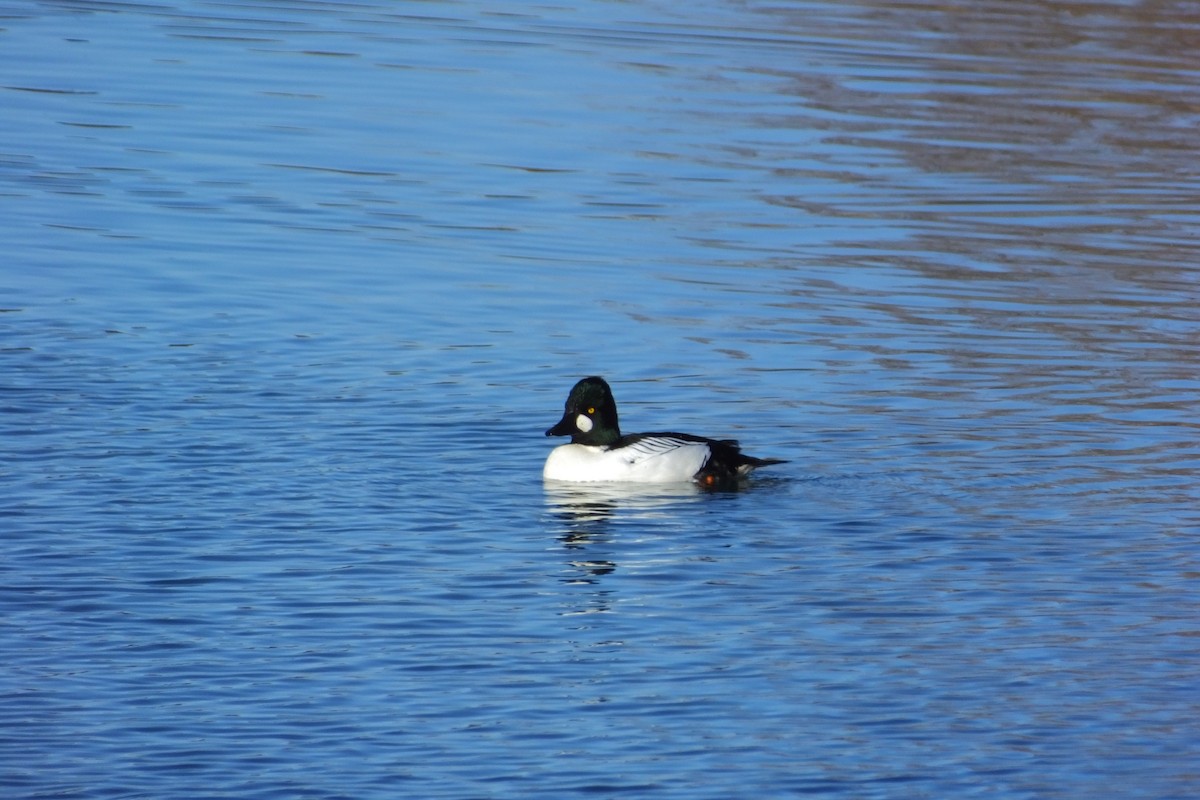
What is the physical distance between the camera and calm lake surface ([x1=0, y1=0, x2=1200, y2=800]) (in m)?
9.09

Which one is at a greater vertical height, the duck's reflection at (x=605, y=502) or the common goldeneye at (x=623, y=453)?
the common goldeneye at (x=623, y=453)

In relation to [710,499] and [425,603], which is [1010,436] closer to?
[710,499]

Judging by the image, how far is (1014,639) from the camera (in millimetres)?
10406

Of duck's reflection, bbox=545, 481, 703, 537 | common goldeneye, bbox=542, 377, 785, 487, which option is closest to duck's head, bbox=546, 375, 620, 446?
common goldeneye, bbox=542, 377, 785, 487

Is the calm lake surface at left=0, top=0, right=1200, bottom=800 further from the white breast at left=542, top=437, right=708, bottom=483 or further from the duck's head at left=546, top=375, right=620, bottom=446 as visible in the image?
the duck's head at left=546, top=375, right=620, bottom=446

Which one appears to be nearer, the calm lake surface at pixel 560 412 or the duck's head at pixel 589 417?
the calm lake surface at pixel 560 412

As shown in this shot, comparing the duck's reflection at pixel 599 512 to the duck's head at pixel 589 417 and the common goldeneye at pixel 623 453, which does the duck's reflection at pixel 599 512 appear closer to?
the common goldeneye at pixel 623 453

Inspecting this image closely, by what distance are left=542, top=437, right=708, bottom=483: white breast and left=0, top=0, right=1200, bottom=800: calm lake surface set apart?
239 millimetres

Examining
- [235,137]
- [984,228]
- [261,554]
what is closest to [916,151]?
[984,228]

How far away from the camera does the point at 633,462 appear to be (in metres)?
13.9

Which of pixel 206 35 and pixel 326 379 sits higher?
pixel 206 35

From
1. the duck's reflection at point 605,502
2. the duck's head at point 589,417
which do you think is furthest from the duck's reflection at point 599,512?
the duck's head at point 589,417

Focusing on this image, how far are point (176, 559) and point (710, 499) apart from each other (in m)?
3.85

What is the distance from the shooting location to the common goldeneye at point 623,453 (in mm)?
13578
